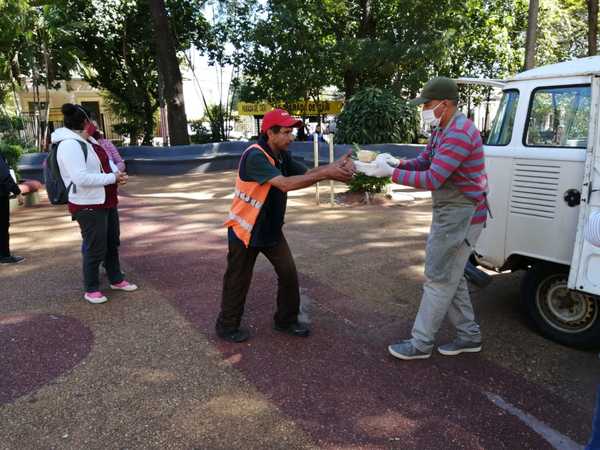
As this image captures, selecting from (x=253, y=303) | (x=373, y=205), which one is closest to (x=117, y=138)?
(x=373, y=205)

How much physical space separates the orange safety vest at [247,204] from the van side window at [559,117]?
2112mm

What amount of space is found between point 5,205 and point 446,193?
5.27 m

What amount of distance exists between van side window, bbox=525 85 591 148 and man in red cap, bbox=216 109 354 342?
5.48ft

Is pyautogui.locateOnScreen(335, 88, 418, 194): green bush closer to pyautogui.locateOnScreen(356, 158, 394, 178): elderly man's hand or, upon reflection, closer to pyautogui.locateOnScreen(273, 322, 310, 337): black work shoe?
pyautogui.locateOnScreen(273, 322, 310, 337): black work shoe

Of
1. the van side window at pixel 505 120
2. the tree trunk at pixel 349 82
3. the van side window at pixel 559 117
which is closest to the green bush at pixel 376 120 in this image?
the tree trunk at pixel 349 82

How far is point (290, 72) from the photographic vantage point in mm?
16703

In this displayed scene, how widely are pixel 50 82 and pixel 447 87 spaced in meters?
18.1

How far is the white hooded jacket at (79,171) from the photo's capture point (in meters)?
4.32

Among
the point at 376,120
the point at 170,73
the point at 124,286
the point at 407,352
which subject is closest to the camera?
the point at 407,352

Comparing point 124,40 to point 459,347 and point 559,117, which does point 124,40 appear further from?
point 459,347

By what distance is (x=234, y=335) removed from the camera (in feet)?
13.1

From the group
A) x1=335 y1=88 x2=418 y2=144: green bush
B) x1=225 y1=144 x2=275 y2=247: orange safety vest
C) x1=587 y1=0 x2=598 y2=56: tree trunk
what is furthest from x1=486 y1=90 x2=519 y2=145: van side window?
x1=587 y1=0 x2=598 y2=56: tree trunk

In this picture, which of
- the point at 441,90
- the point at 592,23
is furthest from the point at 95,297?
the point at 592,23

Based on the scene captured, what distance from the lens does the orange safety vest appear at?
3.55 meters
